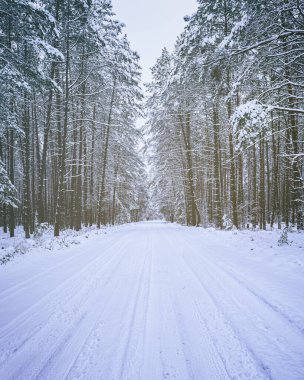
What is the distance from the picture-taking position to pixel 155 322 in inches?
124

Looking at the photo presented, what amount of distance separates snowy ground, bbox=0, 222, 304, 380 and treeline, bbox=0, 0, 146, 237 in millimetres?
6655

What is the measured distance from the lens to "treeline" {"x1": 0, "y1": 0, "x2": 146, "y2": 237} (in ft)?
28.2

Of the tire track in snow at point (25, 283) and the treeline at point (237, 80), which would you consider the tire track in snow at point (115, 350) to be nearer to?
the tire track in snow at point (25, 283)

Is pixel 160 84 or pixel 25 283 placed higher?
pixel 160 84

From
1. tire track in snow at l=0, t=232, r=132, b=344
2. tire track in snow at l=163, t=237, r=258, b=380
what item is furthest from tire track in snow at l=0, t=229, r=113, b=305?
tire track in snow at l=163, t=237, r=258, b=380

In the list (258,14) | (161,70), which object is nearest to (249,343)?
(258,14)

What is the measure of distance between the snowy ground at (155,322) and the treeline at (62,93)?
666 centimetres

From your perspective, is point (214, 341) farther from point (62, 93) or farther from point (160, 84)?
point (160, 84)

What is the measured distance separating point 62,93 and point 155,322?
9.69 meters

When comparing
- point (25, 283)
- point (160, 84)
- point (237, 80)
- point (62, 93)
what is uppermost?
point (160, 84)

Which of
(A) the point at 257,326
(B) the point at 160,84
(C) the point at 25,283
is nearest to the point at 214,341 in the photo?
(A) the point at 257,326

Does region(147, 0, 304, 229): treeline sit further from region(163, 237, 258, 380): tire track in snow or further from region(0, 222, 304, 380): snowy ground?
region(163, 237, 258, 380): tire track in snow

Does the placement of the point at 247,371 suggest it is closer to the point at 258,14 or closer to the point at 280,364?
the point at 280,364

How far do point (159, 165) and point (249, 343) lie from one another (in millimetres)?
25727
